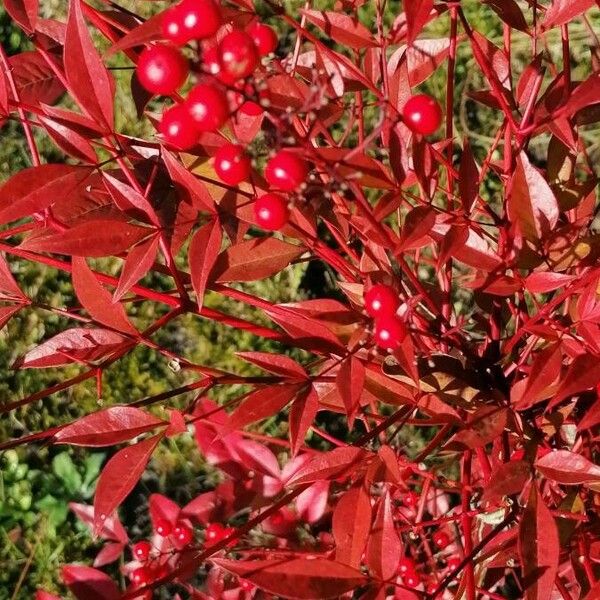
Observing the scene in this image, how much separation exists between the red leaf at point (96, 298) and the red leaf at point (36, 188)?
0.11 m

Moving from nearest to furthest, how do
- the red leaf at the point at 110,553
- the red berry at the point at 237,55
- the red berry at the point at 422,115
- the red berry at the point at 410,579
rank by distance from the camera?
the red berry at the point at 237,55 < the red berry at the point at 422,115 < the red berry at the point at 410,579 < the red leaf at the point at 110,553

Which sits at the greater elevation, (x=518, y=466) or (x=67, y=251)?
(x=67, y=251)

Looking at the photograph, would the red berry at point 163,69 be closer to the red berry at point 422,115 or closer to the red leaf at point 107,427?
the red berry at point 422,115

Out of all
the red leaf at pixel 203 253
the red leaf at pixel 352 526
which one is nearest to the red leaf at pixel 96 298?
the red leaf at pixel 203 253

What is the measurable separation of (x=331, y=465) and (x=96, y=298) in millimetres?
317

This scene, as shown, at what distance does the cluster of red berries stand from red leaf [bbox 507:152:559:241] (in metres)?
0.24

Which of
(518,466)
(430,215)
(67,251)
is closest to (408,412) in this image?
(518,466)

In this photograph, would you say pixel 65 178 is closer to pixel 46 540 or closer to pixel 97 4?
pixel 46 540

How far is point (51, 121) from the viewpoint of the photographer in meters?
0.88

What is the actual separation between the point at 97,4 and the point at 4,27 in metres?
0.28

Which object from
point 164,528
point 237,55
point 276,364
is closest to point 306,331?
point 276,364

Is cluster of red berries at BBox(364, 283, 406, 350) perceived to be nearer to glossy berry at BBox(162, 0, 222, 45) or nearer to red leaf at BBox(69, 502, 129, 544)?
glossy berry at BBox(162, 0, 222, 45)

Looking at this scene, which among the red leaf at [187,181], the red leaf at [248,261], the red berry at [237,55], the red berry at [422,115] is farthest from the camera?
the red leaf at [248,261]

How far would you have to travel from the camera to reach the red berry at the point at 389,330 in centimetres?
83
